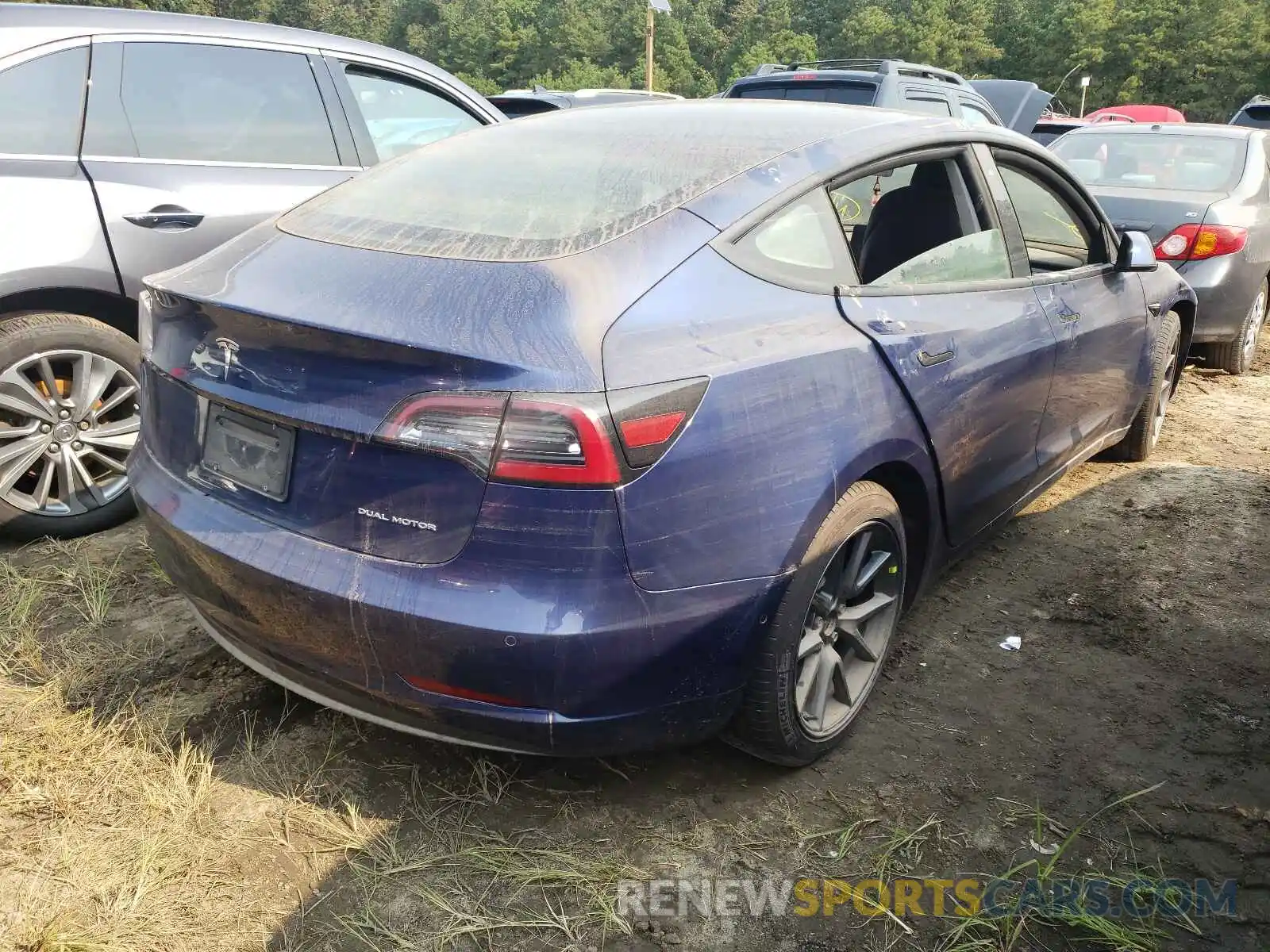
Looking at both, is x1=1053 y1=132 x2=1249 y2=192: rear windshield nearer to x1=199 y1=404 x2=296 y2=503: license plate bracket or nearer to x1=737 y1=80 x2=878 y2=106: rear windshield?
x1=737 y1=80 x2=878 y2=106: rear windshield

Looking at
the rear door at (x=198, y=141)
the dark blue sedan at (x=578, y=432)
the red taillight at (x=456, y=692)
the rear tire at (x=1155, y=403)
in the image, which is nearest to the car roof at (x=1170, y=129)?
the rear tire at (x=1155, y=403)

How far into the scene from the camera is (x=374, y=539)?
186 centimetres

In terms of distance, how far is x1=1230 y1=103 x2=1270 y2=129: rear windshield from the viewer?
15.3 meters

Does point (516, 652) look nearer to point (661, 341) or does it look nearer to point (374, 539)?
point (374, 539)

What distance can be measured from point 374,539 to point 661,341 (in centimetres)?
68

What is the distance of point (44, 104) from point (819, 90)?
20.6 ft

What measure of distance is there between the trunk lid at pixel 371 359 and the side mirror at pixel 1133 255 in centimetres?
232

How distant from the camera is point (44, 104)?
10.8 feet

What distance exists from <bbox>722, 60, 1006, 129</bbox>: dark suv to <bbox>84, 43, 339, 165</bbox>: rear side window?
4525 millimetres

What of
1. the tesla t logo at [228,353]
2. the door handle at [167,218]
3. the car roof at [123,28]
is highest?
the car roof at [123,28]

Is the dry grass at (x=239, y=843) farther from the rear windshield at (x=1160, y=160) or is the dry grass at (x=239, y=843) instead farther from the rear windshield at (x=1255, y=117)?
the rear windshield at (x=1255, y=117)

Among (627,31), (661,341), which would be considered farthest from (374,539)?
(627,31)

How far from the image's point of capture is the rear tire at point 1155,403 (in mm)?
4469

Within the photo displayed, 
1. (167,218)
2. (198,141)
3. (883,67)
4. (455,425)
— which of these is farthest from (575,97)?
(455,425)
